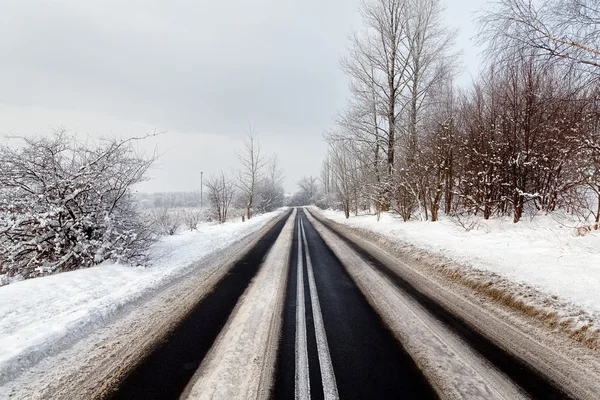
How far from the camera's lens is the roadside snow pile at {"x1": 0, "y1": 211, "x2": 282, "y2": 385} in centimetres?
312

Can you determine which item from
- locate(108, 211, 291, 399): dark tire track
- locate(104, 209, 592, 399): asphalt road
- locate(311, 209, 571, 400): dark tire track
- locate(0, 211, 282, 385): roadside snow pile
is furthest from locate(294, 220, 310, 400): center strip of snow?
locate(0, 211, 282, 385): roadside snow pile

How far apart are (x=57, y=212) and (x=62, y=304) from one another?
2.78 metres

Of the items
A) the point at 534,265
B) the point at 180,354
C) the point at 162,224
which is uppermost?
the point at 534,265

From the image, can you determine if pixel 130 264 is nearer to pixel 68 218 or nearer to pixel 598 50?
pixel 68 218

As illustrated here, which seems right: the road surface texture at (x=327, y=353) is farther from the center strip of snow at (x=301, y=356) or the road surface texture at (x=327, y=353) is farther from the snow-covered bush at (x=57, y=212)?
the snow-covered bush at (x=57, y=212)

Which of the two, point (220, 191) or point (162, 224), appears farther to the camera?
point (220, 191)

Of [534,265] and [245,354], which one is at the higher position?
[534,265]

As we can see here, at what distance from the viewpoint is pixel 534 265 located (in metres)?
5.47

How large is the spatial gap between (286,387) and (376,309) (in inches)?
88.3

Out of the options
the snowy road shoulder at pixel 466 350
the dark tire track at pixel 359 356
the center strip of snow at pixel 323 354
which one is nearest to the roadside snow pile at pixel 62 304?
the dark tire track at pixel 359 356

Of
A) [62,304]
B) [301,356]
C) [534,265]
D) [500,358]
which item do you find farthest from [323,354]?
[534,265]

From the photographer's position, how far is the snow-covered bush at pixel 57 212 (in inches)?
245

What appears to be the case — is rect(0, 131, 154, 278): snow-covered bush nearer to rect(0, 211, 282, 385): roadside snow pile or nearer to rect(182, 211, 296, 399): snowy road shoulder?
rect(0, 211, 282, 385): roadside snow pile

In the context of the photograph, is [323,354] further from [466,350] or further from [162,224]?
[162,224]
